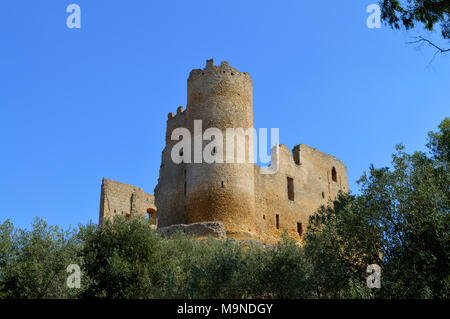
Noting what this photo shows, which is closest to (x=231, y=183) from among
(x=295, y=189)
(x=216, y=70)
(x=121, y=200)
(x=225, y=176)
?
(x=225, y=176)

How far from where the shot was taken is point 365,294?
10781mm

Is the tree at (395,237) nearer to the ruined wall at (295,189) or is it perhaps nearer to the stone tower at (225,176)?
the stone tower at (225,176)

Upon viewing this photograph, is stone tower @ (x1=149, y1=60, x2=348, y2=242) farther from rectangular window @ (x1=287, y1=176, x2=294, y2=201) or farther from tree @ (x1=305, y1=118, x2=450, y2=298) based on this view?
tree @ (x1=305, y1=118, x2=450, y2=298)

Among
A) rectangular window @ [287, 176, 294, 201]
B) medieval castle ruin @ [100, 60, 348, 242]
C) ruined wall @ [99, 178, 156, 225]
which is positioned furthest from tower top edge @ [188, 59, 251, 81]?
ruined wall @ [99, 178, 156, 225]

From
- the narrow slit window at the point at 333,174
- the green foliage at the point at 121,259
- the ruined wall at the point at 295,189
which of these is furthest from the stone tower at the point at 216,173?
the narrow slit window at the point at 333,174

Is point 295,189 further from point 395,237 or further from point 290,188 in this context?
point 395,237

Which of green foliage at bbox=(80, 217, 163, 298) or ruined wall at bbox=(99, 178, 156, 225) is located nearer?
green foliage at bbox=(80, 217, 163, 298)

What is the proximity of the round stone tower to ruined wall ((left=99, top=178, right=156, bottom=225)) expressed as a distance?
8497 mm

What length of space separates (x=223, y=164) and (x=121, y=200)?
35.6ft

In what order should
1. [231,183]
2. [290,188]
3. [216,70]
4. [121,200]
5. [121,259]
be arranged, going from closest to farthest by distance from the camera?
[121,259] < [231,183] < [216,70] < [290,188] < [121,200]

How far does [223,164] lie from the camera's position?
20.9 metres

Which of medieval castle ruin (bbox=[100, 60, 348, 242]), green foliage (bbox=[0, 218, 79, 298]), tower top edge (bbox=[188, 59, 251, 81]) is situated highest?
tower top edge (bbox=[188, 59, 251, 81])

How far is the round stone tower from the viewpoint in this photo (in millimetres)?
20625
